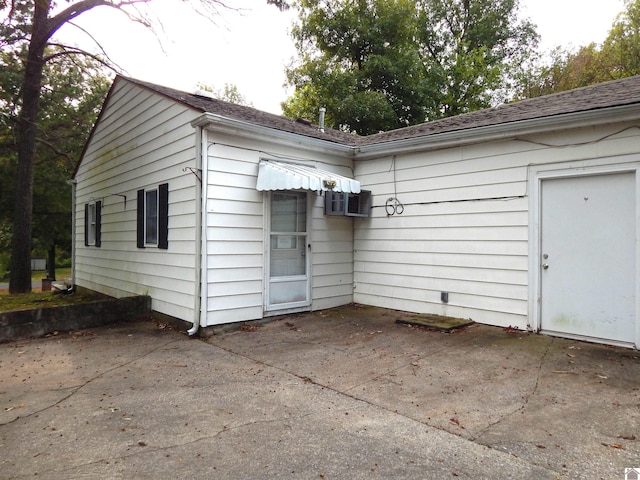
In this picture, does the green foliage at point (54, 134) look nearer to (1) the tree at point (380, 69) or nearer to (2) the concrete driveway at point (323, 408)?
(1) the tree at point (380, 69)

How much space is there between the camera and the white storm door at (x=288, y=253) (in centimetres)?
661

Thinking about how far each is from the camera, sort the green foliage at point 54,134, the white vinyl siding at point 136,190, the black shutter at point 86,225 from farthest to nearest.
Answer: the green foliage at point 54,134 < the black shutter at point 86,225 < the white vinyl siding at point 136,190

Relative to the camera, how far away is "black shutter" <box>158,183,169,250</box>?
22.3 feet

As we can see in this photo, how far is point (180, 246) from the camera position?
6.38 meters

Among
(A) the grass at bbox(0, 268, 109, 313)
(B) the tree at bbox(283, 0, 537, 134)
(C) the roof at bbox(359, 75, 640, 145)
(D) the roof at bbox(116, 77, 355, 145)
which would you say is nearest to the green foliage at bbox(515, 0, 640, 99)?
(B) the tree at bbox(283, 0, 537, 134)

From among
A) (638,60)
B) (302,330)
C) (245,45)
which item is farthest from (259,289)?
(638,60)

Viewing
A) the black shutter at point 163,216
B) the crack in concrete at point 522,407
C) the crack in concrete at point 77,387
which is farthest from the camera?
the black shutter at point 163,216

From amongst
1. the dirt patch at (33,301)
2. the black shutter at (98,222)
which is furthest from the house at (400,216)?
the black shutter at (98,222)

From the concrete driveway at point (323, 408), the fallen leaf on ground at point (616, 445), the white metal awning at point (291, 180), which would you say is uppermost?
the white metal awning at point (291, 180)

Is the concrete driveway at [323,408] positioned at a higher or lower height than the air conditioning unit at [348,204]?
lower

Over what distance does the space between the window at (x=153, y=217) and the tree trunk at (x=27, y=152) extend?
18.6ft

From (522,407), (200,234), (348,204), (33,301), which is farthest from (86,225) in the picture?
(522,407)

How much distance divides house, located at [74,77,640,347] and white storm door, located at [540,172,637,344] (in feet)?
0.05

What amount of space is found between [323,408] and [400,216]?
4.40 meters
